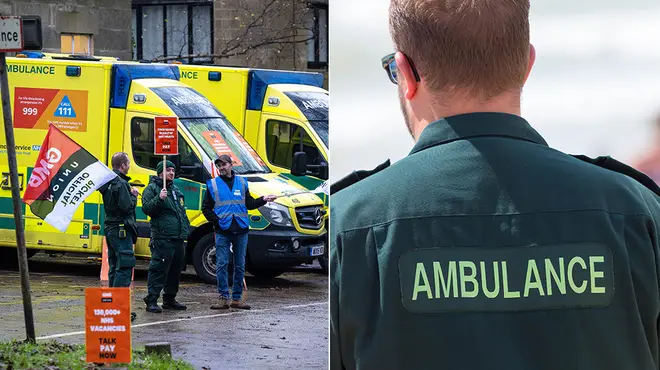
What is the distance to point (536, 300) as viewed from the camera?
170cm

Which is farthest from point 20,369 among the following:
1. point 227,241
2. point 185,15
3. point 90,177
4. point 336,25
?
point 185,15

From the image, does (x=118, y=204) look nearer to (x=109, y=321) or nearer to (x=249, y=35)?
(x=109, y=321)

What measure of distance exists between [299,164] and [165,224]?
3.51 m

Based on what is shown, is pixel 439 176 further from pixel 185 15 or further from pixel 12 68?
pixel 185 15

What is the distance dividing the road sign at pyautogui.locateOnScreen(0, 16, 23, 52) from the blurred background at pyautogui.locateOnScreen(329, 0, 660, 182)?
747 cm

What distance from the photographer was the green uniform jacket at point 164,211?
11.6m

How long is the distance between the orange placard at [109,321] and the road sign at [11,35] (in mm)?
2539

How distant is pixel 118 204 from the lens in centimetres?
1079

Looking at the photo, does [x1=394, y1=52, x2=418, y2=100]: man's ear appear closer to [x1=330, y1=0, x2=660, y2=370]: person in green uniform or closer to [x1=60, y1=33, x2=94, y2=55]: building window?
[x1=330, y1=0, x2=660, y2=370]: person in green uniform

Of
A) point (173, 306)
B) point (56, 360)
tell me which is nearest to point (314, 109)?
point (173, 306)

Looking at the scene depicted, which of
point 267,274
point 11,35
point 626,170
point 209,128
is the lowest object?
point 267,274

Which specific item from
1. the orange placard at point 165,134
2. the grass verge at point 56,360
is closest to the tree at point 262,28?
the orange placard at point 165,134

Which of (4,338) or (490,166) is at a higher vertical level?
(490,166)

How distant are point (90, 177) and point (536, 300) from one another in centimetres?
994
